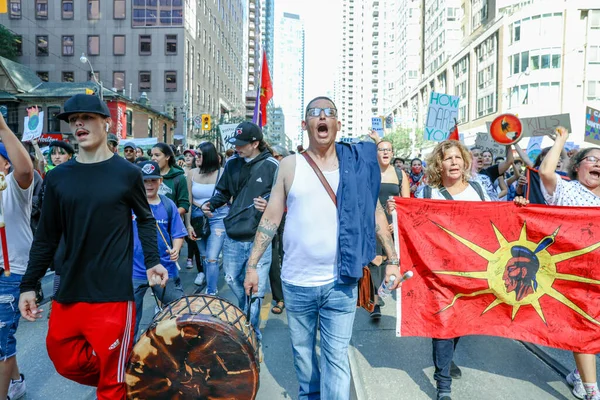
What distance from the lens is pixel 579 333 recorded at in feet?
12.1

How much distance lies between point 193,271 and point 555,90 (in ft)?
146

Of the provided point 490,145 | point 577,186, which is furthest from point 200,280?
point 490,145

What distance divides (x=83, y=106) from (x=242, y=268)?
221 centimetres

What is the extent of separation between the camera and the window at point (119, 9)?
1927 inches

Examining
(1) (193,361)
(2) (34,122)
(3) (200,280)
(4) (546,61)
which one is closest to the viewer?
A: (1) (193,361)

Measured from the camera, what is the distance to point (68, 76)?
4934 cm

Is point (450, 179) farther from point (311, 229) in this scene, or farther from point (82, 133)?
point (82, 133)

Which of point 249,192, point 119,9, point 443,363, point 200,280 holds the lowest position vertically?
point 200,280

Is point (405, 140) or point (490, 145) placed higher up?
point (405, 140)

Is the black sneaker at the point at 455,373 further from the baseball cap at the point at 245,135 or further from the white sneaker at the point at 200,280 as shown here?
the white sneaker at the point at 200,280

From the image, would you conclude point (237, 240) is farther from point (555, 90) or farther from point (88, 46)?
point (88, 46)

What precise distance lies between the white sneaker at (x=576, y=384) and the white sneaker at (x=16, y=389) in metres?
4.31

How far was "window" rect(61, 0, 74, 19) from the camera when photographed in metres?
49.2

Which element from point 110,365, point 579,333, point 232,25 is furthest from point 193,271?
point 232,25
